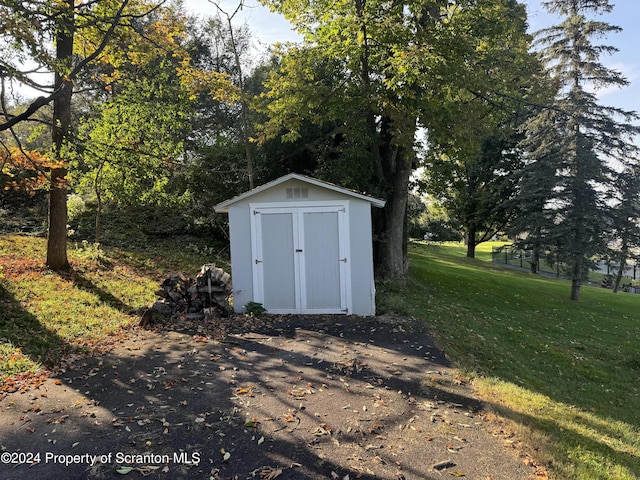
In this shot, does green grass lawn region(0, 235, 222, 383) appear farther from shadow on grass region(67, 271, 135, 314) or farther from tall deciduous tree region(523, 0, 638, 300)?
tall deciduous tree region(523, 0, 638, 300)

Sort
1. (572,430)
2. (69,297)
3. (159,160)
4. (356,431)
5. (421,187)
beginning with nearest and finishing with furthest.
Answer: (356,431) < (572,430) < (69,297) < (159,160) < (421,187)

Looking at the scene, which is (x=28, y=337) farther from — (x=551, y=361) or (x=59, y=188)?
(x=551, y=361)

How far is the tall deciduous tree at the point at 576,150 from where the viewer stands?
15.9 m

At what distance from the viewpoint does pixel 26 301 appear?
27.3 ft

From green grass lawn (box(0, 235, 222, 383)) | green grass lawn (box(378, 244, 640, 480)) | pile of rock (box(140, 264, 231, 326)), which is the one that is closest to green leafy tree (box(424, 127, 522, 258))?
green grass lawn (box(378, 244, 640, 480))

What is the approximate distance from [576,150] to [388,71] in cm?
915

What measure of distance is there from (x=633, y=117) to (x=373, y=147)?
10370 mm

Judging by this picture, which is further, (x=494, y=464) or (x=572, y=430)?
(x=572, y=430)

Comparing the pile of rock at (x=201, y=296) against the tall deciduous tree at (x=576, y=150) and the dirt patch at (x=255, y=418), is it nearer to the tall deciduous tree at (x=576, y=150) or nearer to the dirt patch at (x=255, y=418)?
the dirt patch at (x=255, y=418)

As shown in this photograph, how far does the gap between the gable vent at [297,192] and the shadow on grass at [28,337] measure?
474cm

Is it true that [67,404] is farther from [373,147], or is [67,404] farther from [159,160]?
[373,147]

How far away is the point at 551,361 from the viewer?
306 inches

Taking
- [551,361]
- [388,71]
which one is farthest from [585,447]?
[388,71]

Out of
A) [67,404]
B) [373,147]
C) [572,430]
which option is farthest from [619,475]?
[373,147]
